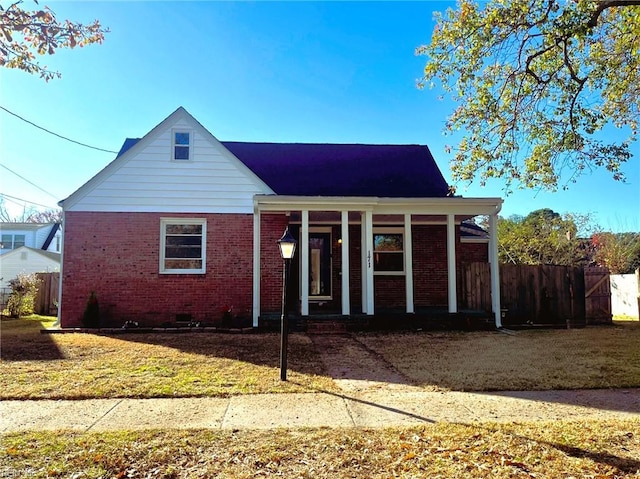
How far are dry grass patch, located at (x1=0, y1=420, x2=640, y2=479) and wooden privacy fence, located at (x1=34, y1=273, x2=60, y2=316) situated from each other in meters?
14.1

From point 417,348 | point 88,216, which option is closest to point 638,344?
point 417,348

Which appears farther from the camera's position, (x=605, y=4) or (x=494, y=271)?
(x=494, y=271)

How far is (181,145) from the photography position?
11.8 m

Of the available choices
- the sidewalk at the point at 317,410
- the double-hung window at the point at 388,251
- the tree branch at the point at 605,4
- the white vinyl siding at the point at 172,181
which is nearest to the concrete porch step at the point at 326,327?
the double-hung window at the point at 388,251

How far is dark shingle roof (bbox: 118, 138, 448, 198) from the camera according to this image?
13.3 m

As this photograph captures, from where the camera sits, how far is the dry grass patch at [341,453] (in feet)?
10.3

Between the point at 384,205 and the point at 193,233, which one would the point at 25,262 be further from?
the point at 384,205

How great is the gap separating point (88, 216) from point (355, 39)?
8.39 metres

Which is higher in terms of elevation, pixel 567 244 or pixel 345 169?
pixel 345 169

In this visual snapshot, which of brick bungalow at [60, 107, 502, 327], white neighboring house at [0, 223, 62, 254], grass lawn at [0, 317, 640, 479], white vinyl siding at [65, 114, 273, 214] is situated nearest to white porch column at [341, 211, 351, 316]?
brick bungalow at [60, 107, 502, 327]

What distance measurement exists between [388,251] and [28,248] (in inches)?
942

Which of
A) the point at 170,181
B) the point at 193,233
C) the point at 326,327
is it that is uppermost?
the point at 170,181

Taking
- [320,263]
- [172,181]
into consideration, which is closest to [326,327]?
[320,263]

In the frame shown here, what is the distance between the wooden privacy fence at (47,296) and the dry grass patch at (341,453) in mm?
14092
